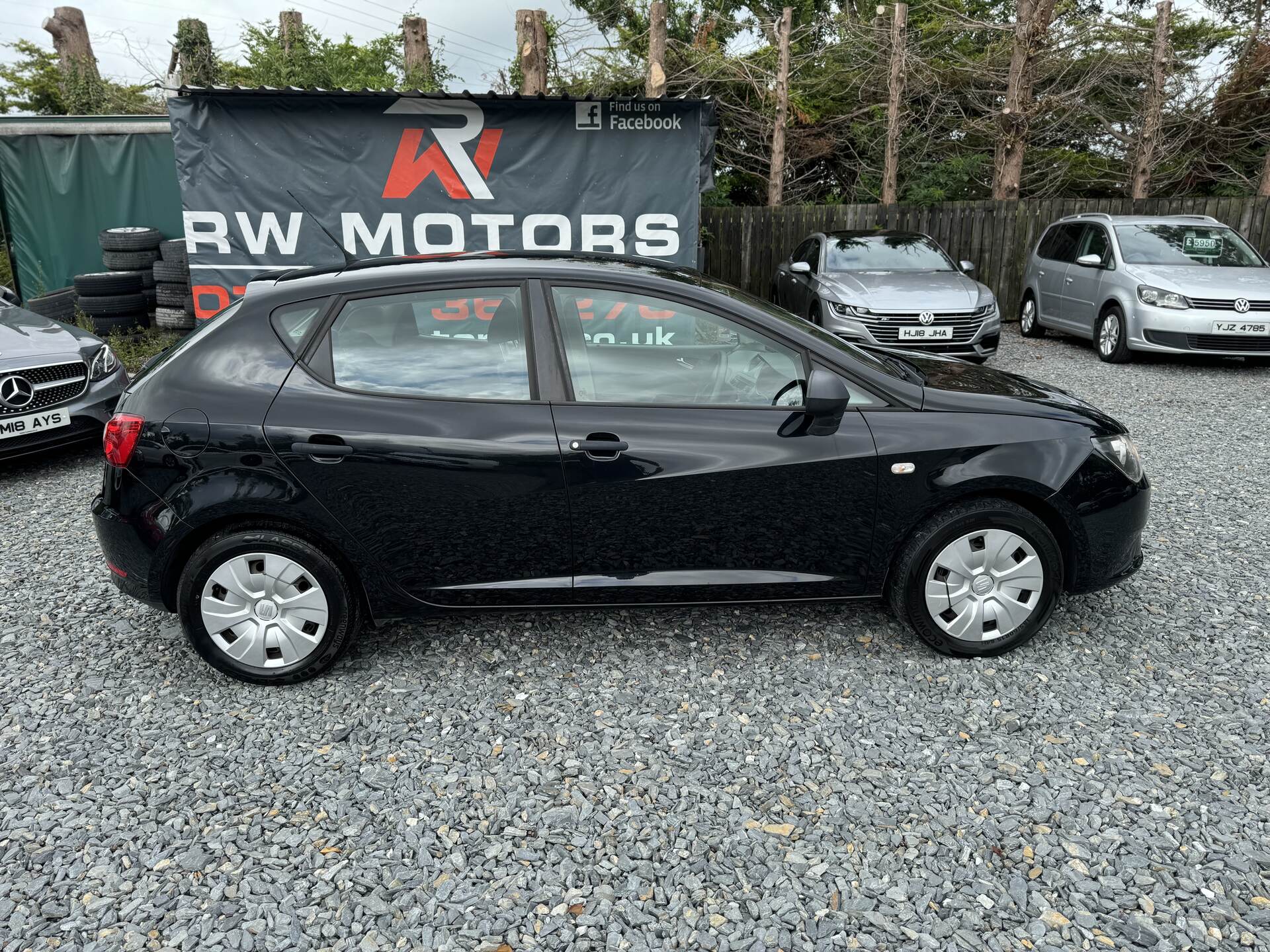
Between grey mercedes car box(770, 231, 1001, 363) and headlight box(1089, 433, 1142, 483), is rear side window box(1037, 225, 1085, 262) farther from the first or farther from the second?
headlight box(1089, 433, 1142, 483)

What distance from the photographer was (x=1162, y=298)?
997 cm

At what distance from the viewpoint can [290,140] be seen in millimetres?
9234

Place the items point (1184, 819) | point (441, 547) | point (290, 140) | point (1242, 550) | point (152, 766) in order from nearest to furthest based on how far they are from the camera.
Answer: point (1184, 819) → point (152, 766) → point (441, 547) → point (1242, 550) → point (290, 140)

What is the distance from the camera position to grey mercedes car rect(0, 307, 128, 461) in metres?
6.32

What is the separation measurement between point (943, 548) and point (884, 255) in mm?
8189

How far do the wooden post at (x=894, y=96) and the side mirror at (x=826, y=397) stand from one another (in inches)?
501

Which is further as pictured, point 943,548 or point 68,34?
point 68,34

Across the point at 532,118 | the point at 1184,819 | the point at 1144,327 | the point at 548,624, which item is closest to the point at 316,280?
the point at 548,624

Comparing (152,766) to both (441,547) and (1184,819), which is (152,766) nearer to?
(441,547)

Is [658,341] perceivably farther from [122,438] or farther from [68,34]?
[68,34]

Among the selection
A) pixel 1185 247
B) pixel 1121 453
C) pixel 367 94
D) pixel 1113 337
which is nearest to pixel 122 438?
pixel 1121 453

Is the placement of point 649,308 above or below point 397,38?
below

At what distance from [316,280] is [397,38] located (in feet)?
59.4

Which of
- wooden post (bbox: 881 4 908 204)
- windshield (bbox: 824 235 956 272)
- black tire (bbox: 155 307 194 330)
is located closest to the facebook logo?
windshield (bbox: 824 235 956 272)
